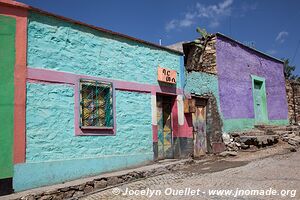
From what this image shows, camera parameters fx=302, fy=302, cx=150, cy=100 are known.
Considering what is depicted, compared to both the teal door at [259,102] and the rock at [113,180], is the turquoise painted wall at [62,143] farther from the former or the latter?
the teal door at [259,102]

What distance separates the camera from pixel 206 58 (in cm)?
1255

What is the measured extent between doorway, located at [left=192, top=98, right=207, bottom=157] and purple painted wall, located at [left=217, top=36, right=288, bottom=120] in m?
1.14

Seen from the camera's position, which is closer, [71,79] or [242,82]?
[71,79]

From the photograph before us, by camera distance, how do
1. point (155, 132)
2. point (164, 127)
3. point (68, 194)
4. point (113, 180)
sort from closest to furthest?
point (68, 194)
point (113, 180)
point (155, 132)
point (164, 127)

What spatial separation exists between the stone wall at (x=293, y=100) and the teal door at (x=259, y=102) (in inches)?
130

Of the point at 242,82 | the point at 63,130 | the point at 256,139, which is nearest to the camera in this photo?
the point at 63,130

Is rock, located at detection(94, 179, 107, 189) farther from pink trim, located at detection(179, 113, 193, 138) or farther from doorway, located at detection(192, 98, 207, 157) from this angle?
A: doorway, located at detection(192, 98, 207, 157)

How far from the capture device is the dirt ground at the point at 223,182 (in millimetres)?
5559

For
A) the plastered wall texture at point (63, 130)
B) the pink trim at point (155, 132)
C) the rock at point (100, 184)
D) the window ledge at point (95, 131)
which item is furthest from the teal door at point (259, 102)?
the rock at point (100, 184)

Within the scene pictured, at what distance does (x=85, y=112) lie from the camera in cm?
725

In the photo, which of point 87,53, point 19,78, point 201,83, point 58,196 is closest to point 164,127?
point 201,83

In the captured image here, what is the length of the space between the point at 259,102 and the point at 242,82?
197 centimetres

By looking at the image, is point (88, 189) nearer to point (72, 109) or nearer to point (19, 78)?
point (72, 109)

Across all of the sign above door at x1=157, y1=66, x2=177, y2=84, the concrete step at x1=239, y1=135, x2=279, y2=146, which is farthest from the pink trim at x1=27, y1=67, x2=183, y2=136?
the concrete step at x1=239, y1=135, x2=279, y2=146
